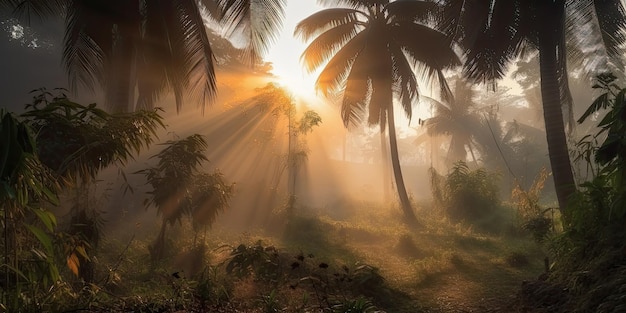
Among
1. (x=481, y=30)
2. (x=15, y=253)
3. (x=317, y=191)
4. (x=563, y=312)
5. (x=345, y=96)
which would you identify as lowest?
(x=317, y=191)

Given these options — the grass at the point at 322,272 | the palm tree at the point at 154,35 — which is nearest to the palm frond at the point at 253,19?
the palm tree at the point at 154,35

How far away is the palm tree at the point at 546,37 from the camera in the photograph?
921 centimetres

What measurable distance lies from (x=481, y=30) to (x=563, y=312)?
25.2 ft

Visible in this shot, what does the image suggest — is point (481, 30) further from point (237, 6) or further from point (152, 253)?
point (152, 253)

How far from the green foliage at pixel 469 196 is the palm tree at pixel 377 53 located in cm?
284

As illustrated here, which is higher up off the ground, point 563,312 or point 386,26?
point 386,26

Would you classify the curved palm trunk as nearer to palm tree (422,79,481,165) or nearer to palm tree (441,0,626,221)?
palm tree (441,0,626,221)

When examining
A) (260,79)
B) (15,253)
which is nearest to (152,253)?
(15,253)

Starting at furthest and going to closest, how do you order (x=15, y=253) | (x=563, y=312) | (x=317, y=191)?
(x=317, y=191), (x=563, y=312), (x=15, y=253)

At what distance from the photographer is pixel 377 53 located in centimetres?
1623

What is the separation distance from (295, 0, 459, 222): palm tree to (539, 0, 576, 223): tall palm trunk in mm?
6108

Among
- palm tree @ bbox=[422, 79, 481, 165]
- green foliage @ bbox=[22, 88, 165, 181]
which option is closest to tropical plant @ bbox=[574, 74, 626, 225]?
green foliage @ bbox=[22, 88, 165, 181]

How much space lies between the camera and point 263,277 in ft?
22.9

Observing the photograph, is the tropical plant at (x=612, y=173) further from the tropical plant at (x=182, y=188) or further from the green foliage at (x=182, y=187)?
the green foliage at (x=182, y=187)
